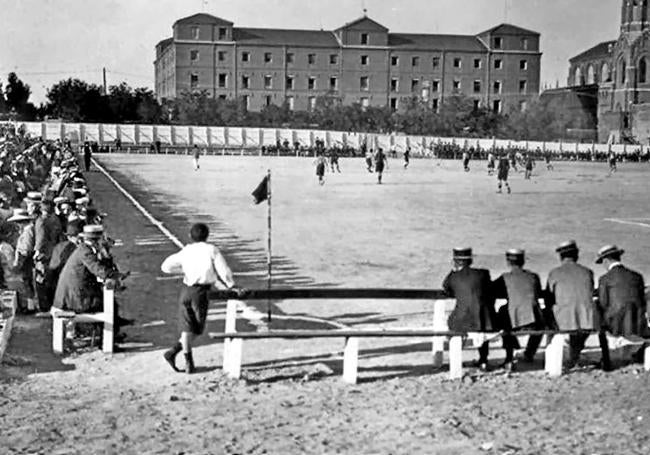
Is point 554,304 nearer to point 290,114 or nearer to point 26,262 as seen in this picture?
point 26,262

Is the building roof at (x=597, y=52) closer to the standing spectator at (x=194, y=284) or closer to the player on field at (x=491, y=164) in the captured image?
the player on field at (x=491, y=164)

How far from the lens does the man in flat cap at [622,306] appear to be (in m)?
9.35

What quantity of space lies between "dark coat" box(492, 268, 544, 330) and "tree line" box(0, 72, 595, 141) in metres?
89.2

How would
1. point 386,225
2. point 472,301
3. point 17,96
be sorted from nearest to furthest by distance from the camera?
point 472,301, point 386,225, point 17,96

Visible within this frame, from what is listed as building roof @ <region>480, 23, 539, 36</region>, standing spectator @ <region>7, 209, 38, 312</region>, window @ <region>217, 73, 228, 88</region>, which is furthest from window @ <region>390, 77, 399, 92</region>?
standing spectator @ <region>7, 209, 38, 312</region>

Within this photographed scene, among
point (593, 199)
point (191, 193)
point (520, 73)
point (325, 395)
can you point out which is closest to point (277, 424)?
point (325, 395)

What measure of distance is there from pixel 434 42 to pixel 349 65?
1152 centimetres

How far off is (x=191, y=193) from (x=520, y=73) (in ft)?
296

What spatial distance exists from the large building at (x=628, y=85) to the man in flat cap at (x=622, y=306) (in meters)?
90.6

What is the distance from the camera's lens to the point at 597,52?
121562mm

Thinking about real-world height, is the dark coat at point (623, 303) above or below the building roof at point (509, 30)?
below

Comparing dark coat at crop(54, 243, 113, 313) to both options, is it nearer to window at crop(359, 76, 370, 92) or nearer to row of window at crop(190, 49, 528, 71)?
row of window at crop(190, 49, 528, 71)

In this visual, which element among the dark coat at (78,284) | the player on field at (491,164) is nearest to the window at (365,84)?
the player on field at (491,164)

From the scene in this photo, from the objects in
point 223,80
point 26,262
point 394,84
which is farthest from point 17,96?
point 26,262
